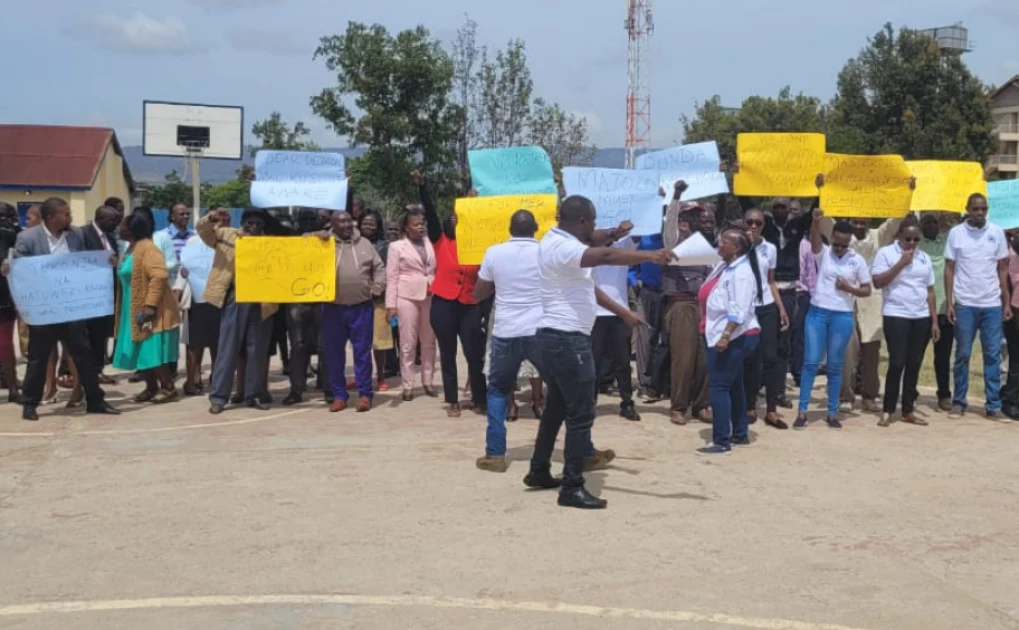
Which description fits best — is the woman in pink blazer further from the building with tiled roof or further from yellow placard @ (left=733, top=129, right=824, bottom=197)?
the building with tiled roof

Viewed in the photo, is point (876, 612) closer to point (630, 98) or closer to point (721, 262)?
point (721, 262)

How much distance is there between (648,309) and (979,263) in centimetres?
312

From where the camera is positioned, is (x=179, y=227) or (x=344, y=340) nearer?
(x=344, y=340)

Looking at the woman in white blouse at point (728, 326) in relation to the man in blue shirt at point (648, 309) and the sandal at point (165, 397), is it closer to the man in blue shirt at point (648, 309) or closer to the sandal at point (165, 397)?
the man in blue shirt at point (648, 309)

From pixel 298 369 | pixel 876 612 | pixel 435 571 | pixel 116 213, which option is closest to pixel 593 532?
pixel 435 571

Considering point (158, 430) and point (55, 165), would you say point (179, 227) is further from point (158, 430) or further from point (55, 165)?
point (55, 165)

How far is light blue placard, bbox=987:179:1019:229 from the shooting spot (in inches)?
424

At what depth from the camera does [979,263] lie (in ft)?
32.2

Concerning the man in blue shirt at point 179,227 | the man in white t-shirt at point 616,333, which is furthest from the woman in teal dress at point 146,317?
the man in white t-shirt at point 616,333

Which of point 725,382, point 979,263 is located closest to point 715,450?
point 725,382

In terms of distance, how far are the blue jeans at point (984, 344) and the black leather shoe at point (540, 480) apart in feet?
16.4

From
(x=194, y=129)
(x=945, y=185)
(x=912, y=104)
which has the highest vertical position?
(x=912, y=104)

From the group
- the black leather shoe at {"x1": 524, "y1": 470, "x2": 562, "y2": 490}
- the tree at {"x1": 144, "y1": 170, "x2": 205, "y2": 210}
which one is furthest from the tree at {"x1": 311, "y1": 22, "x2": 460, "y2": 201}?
the tree at {"x1": 144, "y1": 170, "x2": 205, "y2": 210}

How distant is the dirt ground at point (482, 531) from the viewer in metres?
4.87
